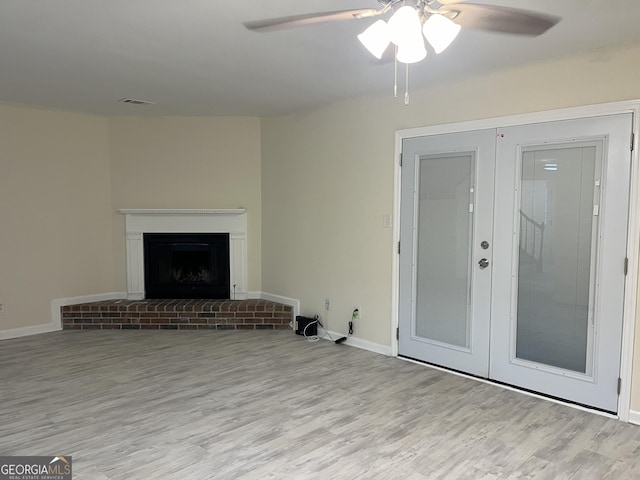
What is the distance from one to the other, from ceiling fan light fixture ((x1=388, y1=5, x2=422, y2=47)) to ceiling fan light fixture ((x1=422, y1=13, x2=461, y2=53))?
2.7 inches

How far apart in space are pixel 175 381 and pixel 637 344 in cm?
335

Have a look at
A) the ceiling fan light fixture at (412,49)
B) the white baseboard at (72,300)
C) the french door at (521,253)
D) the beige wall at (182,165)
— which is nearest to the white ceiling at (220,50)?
the ceiling fan light fixture at (412,49)

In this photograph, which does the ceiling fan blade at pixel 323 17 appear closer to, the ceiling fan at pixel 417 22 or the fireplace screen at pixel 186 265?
the ceiling fan at pixel 417 22

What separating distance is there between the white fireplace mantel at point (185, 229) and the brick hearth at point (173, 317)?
18.2 inches

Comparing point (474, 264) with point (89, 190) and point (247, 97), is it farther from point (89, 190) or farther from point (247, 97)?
point (89, 190)

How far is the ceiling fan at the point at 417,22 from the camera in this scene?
6.05ft

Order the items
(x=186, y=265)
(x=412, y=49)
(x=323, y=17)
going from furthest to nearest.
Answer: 1. (x=186, y=265)
2. (x=323, y=17)
3. (x=412, y=49)

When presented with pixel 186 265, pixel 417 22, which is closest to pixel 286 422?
pixel 417 22

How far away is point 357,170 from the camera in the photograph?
4.55 m

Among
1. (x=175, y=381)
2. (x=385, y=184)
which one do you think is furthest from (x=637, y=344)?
(x=175, y=381)

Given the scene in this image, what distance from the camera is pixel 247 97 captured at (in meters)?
4.39

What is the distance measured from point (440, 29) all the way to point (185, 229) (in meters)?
4.39

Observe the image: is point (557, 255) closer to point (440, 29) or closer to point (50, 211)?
point (440, 29)
